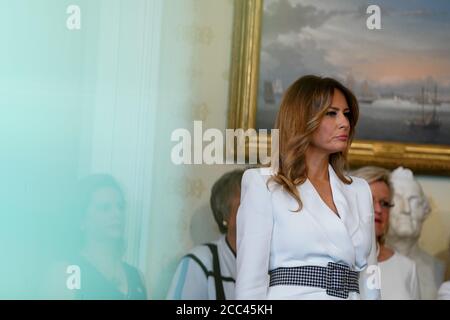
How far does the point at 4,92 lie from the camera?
374 centimetres

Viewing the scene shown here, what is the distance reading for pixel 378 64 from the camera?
4.13m

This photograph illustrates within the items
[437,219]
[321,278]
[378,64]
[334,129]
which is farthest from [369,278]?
[378,64]

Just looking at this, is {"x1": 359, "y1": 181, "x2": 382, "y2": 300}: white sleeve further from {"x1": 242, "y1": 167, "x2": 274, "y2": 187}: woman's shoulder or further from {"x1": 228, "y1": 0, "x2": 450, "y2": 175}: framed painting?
{"x1": 228, "y1": 0, "x2": 450, "y2": 175}: framed painting

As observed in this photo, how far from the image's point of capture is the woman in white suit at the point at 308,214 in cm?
279

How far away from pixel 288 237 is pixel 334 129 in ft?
1.26

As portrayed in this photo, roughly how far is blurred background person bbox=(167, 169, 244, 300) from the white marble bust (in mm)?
686

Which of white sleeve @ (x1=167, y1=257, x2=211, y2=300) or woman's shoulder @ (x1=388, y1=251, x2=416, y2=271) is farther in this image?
woman's shoulder @ (x1=388, y1=251, x2=416, y2=271)

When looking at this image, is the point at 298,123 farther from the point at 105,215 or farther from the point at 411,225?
the point at 411,225

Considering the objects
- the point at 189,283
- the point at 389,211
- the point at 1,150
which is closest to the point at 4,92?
the point at 1,150

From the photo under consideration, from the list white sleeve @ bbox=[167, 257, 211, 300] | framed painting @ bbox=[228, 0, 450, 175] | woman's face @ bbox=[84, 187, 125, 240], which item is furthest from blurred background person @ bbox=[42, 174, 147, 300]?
framed painting @ bbox=[228, 0, 450, 175]

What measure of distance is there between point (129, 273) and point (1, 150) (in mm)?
698

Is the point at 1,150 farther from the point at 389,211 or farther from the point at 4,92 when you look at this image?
the point at 389,211

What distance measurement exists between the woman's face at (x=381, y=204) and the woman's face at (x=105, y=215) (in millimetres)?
1039

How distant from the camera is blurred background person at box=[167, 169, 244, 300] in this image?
12.2ft
